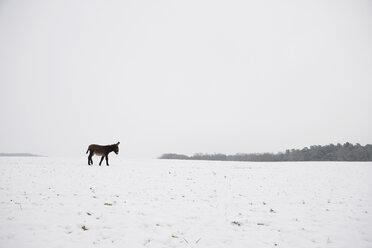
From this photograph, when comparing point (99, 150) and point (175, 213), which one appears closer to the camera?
point (175, 213)

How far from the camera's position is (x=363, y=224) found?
26.4 ft

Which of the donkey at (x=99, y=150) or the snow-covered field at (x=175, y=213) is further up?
the donkey at (x=99, y=150)

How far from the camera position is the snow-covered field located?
6363mm

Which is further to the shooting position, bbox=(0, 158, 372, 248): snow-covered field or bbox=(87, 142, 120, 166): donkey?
bbox=(87, 142, 120, 166): donkey

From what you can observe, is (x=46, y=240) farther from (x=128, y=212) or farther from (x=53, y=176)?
(x=53, y=176)

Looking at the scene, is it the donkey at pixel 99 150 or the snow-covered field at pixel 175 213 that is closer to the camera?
the snow-covered field at pixel 175 213

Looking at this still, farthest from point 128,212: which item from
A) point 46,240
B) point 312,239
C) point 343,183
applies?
point 343,183

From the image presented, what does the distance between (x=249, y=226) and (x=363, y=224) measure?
190 inches

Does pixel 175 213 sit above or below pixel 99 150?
below

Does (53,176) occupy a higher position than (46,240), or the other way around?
(53,176)

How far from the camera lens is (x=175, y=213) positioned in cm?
826

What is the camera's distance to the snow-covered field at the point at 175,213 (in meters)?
6.36

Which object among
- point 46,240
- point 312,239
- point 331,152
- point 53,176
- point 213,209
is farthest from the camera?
point 331,152

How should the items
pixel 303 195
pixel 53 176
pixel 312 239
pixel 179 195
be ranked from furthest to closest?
1. pixel 53 176
2. pixel 303 195
3. pixel 179 195
4. pixel 312 239
